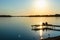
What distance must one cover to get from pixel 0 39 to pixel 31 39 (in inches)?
121

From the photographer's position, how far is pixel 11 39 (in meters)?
17.0

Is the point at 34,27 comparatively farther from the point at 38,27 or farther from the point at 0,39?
the point at 0,39

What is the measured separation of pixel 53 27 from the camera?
25.8 meters

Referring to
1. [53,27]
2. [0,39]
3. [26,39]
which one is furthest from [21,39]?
[53,27]

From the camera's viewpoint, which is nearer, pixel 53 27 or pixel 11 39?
pixel 11 39

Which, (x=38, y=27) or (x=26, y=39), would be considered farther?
(x=38, y=27)

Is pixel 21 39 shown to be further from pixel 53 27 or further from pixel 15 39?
pixel 53 27

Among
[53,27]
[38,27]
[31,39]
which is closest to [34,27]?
[38,27]

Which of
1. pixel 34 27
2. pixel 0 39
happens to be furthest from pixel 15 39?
pixel 34 27

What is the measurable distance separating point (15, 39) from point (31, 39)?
1.56 m

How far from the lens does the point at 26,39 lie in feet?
55.5

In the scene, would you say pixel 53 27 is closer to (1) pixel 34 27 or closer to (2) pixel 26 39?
(1) pixel 34 27

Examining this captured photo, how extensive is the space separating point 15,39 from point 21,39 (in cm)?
59

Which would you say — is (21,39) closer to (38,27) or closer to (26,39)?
(26,39)
